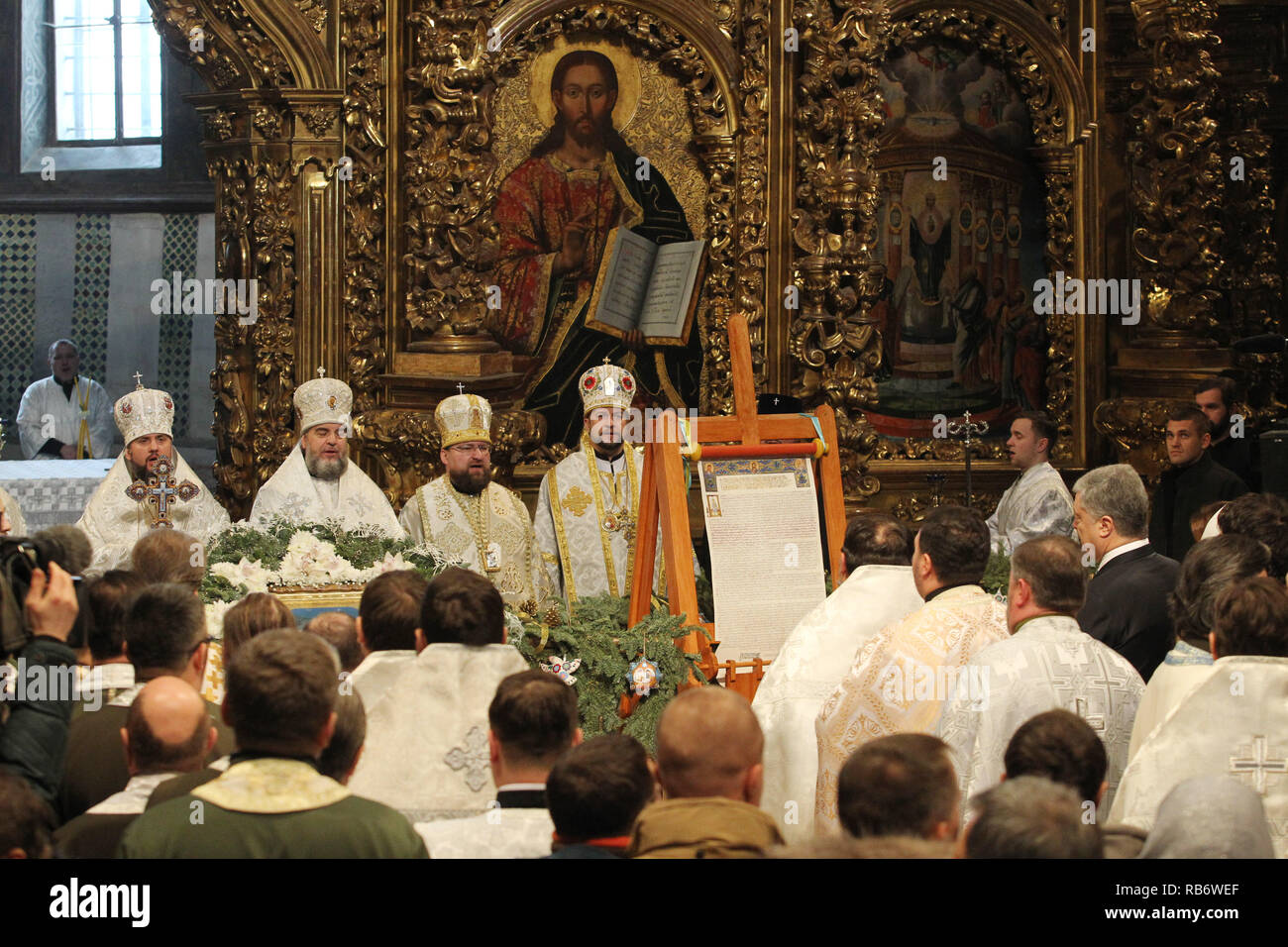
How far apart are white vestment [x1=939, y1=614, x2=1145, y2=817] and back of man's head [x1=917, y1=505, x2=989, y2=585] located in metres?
0.45

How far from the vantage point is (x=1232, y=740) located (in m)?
4.73

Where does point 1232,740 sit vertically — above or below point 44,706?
below

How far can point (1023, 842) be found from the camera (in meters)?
3.18

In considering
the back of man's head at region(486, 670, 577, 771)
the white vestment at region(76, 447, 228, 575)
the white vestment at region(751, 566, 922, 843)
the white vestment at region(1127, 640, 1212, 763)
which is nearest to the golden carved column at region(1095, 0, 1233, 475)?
the white vestment at region(751, 566, 922, 843)

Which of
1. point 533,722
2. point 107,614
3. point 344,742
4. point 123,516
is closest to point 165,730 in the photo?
point 344,742

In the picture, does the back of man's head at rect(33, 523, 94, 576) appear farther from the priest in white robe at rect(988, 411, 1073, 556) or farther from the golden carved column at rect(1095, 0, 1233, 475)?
the golden carved column at rect(1095, 0, 1233, 475)

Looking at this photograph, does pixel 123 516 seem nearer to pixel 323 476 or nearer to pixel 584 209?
pixel 323 476

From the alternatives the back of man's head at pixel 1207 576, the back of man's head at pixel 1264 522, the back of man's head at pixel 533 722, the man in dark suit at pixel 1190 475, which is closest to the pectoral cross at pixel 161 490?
the back of man's head at pixel 533 722

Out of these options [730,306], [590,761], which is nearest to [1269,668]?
[590,761]

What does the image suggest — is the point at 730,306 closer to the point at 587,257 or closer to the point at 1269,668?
the point at 587,257

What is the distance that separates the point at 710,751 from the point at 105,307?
15874 mm

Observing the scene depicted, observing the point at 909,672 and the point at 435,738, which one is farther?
the point at 909,672

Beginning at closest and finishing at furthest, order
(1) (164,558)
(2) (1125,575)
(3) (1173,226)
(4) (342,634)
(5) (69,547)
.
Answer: (4) (342,634), (5) (69,547), (1) (164,558), (2) (1125,575), (3) (1173,226)

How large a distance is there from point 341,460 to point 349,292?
2.08m
